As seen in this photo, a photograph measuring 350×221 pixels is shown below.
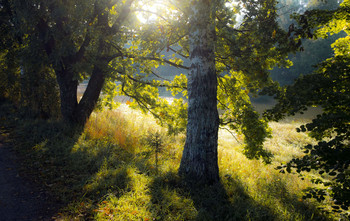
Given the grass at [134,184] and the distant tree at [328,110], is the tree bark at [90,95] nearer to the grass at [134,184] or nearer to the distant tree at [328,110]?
the grass at [134,184]

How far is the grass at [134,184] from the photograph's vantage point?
4570 mm

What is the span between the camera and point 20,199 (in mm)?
4773

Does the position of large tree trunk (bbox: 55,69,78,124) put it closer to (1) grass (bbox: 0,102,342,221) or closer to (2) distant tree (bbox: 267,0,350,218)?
(1) grass (bbox: 0,102,342,221)

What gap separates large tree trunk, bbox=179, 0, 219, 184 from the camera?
5.82 m

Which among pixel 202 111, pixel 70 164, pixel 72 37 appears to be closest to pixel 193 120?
pixel 202 111

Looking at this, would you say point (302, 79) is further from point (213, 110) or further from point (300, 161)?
point (213, 110)

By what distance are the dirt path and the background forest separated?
29 centimetres

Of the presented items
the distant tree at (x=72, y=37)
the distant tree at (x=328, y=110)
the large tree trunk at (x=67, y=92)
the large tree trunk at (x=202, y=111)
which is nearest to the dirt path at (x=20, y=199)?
the large tree trunk at (x=202, y=111)

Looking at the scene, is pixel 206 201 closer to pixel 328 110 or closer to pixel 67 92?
pixel 328 110

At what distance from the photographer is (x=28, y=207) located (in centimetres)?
453

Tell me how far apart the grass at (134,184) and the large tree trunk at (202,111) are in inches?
20.0

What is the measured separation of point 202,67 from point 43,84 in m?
9.32

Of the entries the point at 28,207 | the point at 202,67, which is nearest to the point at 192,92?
the point at 202,67

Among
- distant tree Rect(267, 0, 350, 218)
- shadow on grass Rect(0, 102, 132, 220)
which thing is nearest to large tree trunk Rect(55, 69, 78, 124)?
shadow on grass Rect(0, 102, 132, 220)
